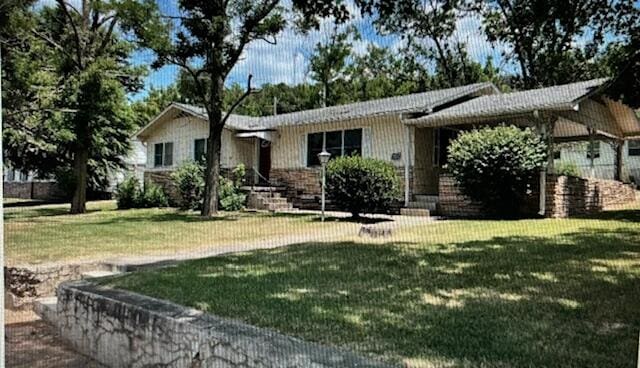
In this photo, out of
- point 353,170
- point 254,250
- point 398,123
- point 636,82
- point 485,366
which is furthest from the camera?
point 398,123

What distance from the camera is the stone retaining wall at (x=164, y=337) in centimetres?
308

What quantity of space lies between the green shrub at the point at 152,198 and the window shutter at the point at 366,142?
6.81 meters

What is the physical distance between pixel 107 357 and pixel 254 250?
2.88 meters

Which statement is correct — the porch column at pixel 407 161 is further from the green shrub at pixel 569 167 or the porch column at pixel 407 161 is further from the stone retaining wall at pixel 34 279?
the stone retaining wall at pixel 34 279

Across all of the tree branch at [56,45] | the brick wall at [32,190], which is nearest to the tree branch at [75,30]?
the tree branch at [56,45]

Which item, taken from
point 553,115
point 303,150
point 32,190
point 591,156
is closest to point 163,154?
point 303,150

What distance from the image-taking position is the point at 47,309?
18.8 feet

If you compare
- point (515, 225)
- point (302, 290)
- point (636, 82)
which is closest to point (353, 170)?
point (515, 225)

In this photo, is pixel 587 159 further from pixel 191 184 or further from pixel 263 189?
pixel 191 184

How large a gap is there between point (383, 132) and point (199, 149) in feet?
21.9

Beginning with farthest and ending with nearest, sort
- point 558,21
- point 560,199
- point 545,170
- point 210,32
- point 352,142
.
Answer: point 352,142 → point 210,32 → point 560,199 → point 545,170 → point 558,21

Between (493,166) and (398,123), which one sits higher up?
(398,123)

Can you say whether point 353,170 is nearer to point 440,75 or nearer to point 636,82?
point 636,82

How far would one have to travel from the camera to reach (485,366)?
2777 mm
